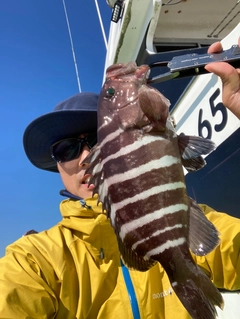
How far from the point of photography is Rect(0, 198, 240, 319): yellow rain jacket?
1682 millimetres

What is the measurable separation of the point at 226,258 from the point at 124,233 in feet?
3.09

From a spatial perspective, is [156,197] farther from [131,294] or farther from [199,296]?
[131,294]

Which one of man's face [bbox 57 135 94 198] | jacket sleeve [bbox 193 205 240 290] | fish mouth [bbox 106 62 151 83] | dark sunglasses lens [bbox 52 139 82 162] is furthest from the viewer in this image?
dark sunglasses lens [bbox 52 139 82 162]

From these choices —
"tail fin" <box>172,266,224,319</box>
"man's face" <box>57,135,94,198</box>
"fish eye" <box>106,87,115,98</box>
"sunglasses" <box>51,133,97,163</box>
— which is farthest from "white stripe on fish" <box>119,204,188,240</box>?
"sunglasses" <box>51,133,97,163</box>

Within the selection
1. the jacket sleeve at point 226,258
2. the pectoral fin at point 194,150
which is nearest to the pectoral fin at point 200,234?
the pectoral fin at point 194,150

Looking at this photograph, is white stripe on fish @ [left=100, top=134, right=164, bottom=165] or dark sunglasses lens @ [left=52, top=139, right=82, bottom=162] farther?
dark sunglasses lens @ [left=52, top=139, right=82, bottom=162]

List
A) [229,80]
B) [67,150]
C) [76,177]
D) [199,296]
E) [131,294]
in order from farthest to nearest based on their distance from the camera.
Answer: [67,150] < [76,177] < [131,294] < [229,80] < [199,296]

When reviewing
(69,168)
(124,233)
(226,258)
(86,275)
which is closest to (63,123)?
(69,168)

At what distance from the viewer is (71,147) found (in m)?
2.50

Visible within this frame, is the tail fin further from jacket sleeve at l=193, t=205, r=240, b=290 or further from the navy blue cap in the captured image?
the navy blue cap

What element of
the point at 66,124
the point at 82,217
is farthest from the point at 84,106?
the point at 82,217

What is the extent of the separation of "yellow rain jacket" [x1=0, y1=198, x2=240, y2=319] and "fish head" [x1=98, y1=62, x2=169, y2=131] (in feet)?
2.59

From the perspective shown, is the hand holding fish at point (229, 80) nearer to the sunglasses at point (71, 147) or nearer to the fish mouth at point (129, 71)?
the fish mouth at point (129, 71)

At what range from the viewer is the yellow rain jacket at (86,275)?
168 cm
